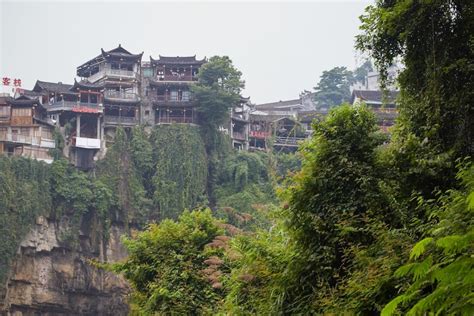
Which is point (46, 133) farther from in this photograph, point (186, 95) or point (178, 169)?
point (186, 95)

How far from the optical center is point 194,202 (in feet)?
117

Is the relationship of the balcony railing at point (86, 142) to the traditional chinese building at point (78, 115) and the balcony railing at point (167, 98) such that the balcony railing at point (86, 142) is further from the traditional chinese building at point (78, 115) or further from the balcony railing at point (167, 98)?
the balcony railing at point (167, 98)

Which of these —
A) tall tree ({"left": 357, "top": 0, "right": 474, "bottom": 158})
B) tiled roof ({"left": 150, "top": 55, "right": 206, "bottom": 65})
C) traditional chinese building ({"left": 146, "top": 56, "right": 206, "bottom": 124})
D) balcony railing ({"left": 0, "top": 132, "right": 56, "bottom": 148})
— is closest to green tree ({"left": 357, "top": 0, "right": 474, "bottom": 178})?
tall tree ({"left": 357, "top": 0, "right": 474, "bottom": 158})

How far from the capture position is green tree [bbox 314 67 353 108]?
5428cm

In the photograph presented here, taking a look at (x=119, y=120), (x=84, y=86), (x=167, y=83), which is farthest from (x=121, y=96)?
(x=167, y=83)

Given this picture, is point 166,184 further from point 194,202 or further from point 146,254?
point 146,254

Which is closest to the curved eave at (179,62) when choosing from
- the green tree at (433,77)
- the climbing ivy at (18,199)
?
the climbing ivy at (18,199)

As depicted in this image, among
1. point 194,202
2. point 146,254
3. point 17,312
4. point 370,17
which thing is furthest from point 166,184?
point 370,17

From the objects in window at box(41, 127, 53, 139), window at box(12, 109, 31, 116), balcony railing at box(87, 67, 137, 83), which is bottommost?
window at box(41, 127, 53, 139)

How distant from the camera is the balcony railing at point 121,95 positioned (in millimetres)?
39381

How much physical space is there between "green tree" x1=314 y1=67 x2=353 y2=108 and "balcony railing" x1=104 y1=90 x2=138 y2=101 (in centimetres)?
2055

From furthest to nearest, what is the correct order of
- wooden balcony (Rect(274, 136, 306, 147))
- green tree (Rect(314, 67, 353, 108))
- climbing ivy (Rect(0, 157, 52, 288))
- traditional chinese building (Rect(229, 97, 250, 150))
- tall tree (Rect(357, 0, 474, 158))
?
1. green tree (Rect(314, 67, 353, 108))
2. wooden balcony (Rect(274, 136, 306, 147))
3. traditional chinese building (Rect(229, 97, 250, 150))
4. climbing ivy (Rect(0, 157, 52, 288))
5. tall tree (Rect(357, 0, 474, 158))

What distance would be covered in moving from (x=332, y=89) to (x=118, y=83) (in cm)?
2283

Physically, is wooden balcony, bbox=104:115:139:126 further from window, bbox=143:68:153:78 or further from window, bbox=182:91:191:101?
window, bbox=143:68:153:78
